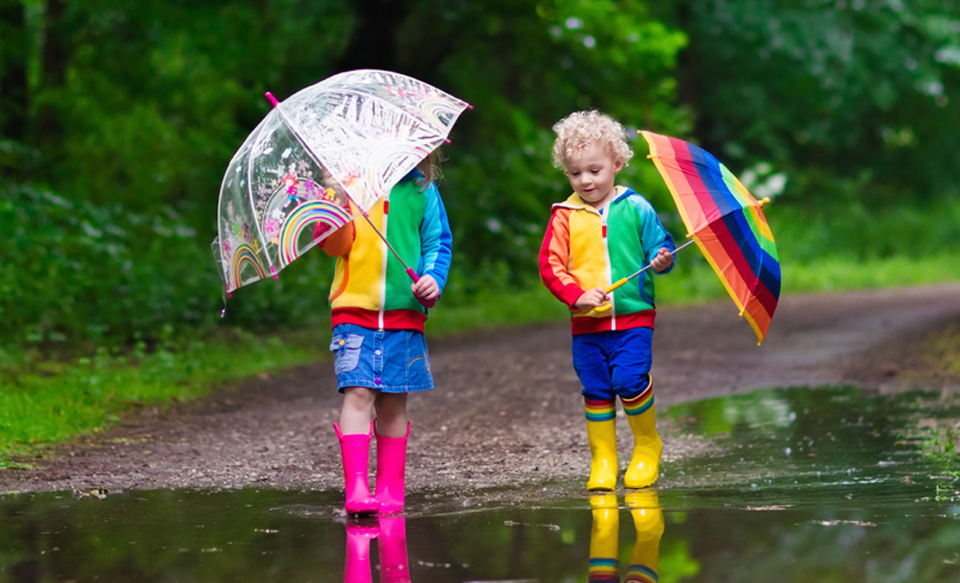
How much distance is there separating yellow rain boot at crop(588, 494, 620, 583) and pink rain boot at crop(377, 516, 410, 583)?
585mm

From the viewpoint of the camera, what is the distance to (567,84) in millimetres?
16672

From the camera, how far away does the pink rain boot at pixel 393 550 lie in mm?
3498

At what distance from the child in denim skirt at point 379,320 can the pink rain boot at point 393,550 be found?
0.79 feet

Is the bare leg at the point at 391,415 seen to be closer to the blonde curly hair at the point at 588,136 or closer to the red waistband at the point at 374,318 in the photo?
the red waistband at the point at 374,318

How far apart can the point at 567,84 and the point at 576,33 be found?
131 cm

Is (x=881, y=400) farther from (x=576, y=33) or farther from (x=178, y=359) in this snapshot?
(x=576, y=33)

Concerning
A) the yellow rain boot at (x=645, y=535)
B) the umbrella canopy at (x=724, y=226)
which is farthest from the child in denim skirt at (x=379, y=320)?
the umbrella canopy at (x=724, y=226)

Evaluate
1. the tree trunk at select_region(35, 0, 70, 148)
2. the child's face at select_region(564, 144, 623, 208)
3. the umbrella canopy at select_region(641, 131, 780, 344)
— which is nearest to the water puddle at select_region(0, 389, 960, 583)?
the umbrella canopy at select_region(641, 131, 780, 344)

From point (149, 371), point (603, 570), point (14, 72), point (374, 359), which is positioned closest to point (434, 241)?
point (374, 359)

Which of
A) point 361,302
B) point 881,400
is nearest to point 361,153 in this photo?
point 361,302

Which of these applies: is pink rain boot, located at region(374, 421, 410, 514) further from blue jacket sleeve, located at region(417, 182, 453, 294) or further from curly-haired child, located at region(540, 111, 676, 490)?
curly-haired child, located at region(540, 111, 676, 490)

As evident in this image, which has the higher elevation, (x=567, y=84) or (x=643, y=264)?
(x=567, y=84)

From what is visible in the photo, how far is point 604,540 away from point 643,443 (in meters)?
1.32

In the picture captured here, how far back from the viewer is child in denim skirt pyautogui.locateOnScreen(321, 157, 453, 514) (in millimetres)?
4562
